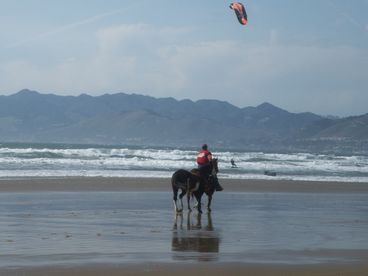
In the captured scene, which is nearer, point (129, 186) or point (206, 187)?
point (206, 187)

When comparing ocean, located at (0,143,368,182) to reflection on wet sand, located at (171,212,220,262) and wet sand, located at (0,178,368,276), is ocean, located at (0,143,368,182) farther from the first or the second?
reflection on wet sand, located at (171,212,220,262)

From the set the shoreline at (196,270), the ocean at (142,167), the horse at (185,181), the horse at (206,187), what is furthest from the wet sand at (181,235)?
the ocean at (142,167)

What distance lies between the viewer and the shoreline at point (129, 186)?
72.4 feet

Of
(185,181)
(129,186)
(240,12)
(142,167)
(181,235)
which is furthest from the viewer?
(142,167)

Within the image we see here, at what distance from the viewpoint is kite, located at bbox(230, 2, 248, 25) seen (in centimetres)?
1755

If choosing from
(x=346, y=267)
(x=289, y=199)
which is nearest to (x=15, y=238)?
(x=346, y=267)

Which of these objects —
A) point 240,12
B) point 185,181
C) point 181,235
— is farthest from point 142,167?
point 181,235

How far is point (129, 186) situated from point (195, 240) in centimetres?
1275

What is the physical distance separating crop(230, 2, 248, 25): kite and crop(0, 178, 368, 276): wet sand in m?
4.47

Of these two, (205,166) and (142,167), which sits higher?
(142,167)

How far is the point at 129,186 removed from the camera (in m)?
23.9

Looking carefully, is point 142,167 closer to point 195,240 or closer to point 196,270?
point 195,240

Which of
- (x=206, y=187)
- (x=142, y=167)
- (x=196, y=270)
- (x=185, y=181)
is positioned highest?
(x=142, y=167)

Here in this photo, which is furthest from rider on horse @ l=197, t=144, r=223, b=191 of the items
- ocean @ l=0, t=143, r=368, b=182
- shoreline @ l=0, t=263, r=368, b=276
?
ocean @ l=0, t=143, r=368, b=182
